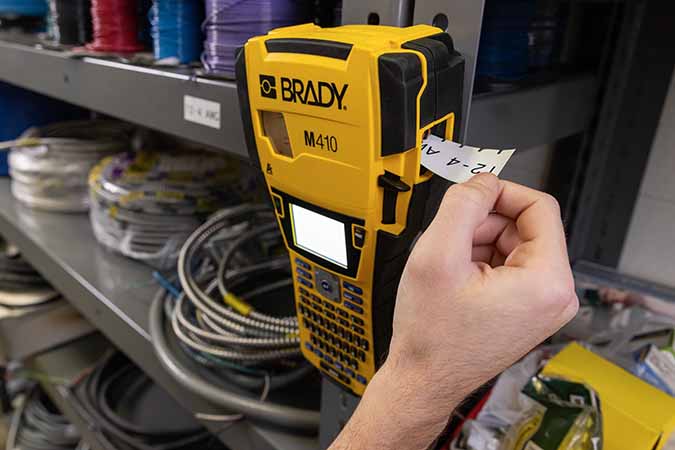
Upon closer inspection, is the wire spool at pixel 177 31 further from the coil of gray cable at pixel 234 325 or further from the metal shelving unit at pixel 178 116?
the coil of gray cable at pixel 234 325

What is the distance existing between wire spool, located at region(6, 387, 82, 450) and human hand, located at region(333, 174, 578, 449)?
136cm

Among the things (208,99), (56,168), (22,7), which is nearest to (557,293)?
(208,99)

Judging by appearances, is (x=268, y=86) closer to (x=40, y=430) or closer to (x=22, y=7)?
(x=22, y=7)

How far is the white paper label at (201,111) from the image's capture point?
542 mm

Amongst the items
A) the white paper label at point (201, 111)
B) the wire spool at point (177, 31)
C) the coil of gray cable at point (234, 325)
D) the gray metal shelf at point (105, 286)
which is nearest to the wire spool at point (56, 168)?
the gray metal shelf at point (105, 286)

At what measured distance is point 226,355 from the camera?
2.24ft

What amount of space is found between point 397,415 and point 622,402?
1.00ft

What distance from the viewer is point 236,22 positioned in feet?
1.81

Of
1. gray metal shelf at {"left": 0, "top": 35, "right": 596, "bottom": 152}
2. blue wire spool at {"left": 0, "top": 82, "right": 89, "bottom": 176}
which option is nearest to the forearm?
gray metal shelf at {"left": 0, "top": 35, "right": 596, "bottom": 152}

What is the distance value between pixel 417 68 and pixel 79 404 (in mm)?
1140

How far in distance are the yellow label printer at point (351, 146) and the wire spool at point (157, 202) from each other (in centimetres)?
62

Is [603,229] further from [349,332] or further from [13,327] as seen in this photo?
[13,327]

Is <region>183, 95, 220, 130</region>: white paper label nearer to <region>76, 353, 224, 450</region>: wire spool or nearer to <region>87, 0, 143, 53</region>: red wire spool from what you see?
<region>87, 0, 143, 53</region>: red wire spool

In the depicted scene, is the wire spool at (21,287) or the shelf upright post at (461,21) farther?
the wire spool at (21,287)
